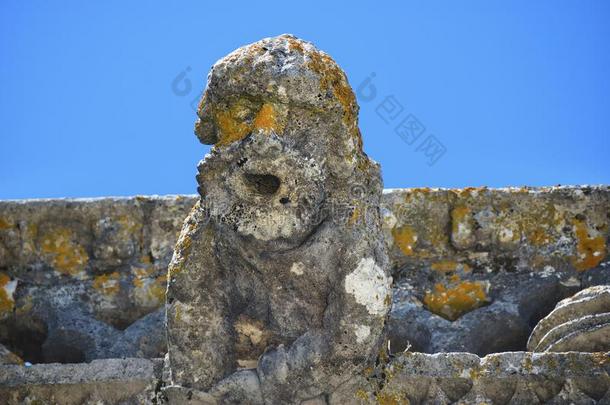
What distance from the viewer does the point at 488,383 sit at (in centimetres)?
585

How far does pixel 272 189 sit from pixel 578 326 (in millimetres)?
1503

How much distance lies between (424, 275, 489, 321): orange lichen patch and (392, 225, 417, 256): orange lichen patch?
274 millimetres

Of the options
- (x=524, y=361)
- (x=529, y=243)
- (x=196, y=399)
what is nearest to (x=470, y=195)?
(x=529, y=243)

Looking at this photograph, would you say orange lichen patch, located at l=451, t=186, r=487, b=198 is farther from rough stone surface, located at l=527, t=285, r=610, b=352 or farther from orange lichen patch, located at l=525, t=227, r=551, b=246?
rough stone surface, located at l=527, t=285, r=610, b=352

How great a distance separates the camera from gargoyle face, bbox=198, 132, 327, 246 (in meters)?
5.79

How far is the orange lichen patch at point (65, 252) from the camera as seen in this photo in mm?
7473

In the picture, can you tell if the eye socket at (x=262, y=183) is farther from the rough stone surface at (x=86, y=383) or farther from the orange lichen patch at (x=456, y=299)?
the orange lichen patch at (x=456, y=299)

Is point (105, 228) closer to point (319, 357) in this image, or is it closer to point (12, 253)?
point (12, 253)

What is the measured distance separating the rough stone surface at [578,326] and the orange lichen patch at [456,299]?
2.57ft

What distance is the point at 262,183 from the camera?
5902 mm

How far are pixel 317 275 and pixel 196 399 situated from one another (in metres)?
0.77

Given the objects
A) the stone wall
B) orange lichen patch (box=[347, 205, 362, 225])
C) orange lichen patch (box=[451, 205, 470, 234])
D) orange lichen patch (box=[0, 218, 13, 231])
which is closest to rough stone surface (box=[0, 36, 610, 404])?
orange lichen patch (box=[347, 205, 362, 225])

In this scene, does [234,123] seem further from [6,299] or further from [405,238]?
[6,299]

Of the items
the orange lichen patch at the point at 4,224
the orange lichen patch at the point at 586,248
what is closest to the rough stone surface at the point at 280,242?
the orange lichen patch at the point at 586,248
